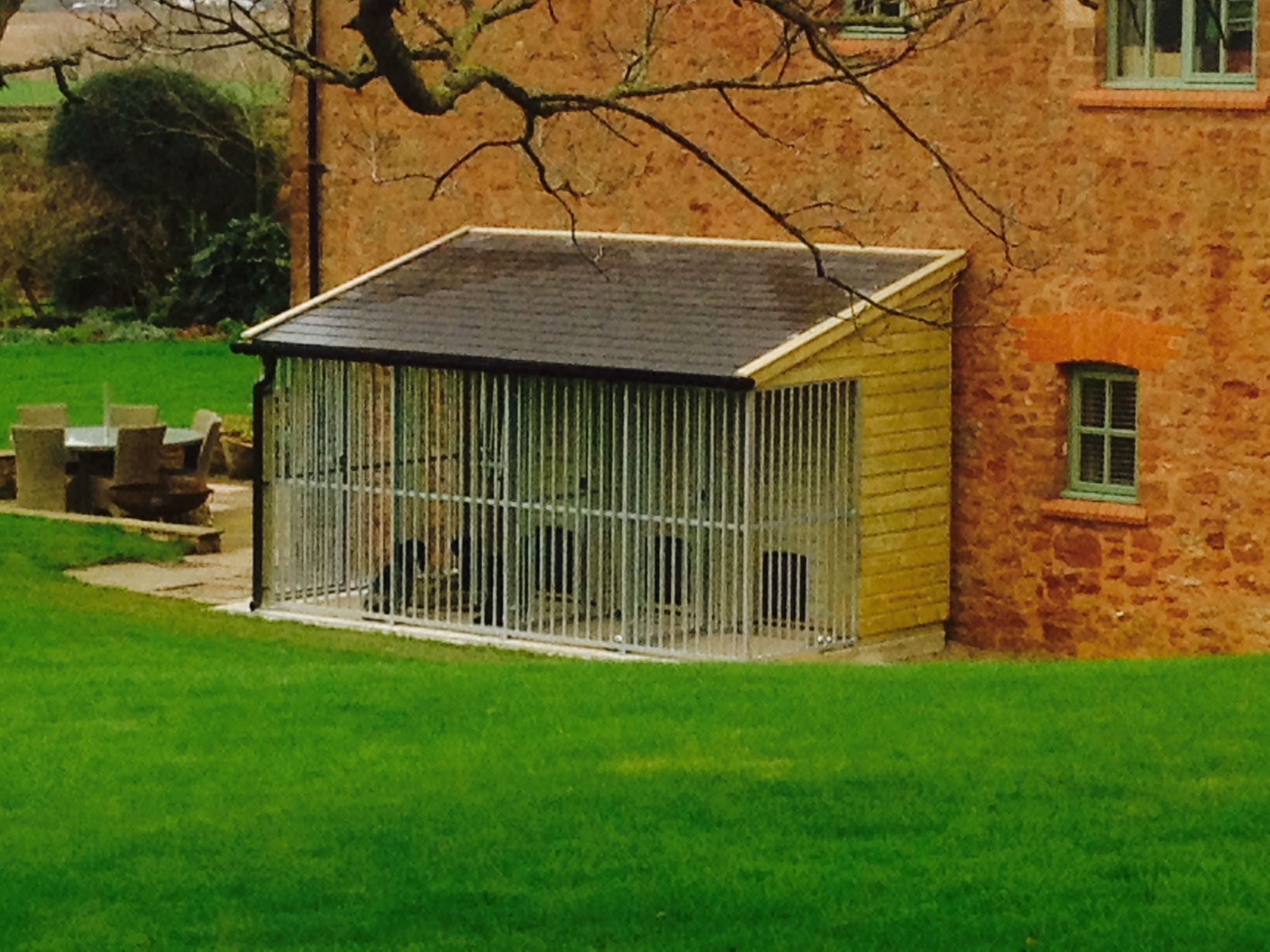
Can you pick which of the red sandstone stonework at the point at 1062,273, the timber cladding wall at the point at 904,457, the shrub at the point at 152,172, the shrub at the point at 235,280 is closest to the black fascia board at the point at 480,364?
the timber cladding wall at the point at 904,457

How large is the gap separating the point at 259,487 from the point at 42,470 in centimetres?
459

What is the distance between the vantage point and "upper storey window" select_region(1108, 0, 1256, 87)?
57.7 ft

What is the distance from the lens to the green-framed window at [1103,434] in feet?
60.2

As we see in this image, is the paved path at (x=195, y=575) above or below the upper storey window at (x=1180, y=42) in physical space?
below

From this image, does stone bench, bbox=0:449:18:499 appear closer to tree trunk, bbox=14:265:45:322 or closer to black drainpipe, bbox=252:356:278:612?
black drainpipe, bbox=252:356:278:612

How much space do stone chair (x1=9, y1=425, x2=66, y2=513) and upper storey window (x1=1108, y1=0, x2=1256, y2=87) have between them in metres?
10.4

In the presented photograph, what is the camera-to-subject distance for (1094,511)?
18.3 metres

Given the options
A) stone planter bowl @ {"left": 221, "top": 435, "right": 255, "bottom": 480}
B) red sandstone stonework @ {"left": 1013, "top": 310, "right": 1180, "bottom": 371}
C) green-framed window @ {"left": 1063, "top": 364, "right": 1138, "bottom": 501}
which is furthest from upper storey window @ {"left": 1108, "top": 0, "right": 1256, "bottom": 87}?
stone planter bowl @ {"left": 221, "top": 435, "right": 255, "bottom": 480}

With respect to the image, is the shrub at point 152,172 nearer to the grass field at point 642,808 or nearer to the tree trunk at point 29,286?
the tree trunk at point 29,286

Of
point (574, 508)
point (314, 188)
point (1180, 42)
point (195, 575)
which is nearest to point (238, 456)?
point (314, 188)

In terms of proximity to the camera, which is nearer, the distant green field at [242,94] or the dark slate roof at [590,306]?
the dark slate roof at [590,306]

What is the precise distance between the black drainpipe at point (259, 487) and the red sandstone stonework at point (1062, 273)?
1.84 metres

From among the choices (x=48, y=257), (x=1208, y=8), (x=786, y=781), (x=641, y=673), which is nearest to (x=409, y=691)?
(x=641, y=673)

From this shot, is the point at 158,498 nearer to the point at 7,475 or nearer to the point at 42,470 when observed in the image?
the point at 42,470
